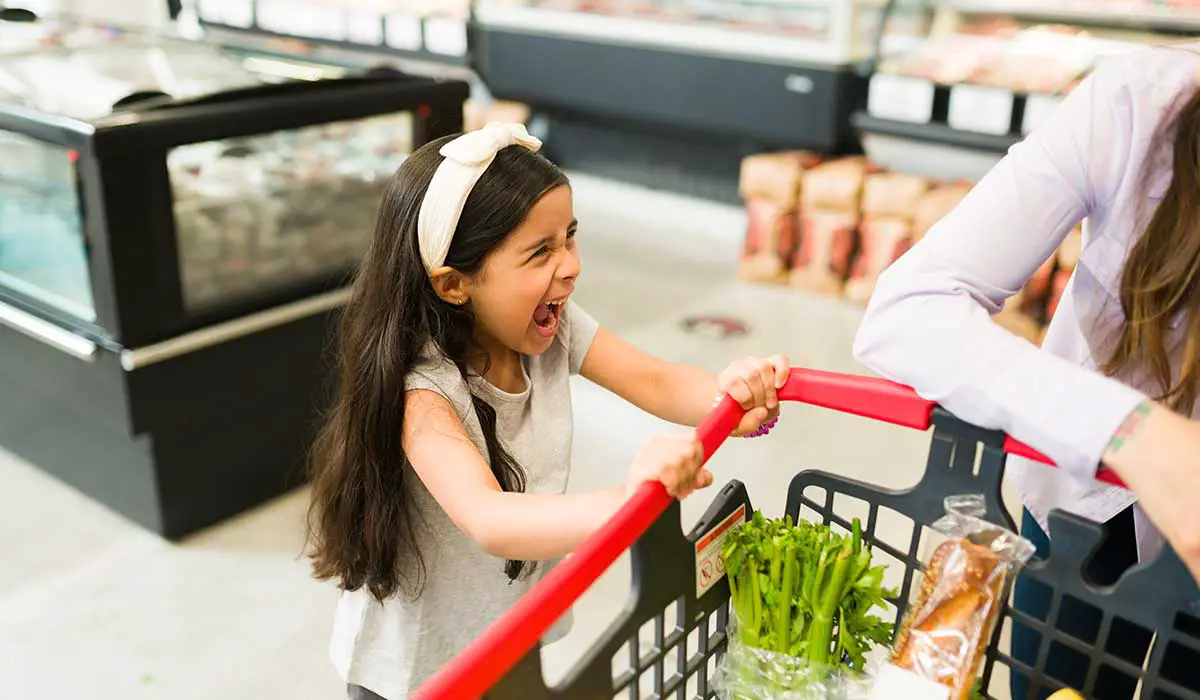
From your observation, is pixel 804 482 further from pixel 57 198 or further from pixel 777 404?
pixel 57 198

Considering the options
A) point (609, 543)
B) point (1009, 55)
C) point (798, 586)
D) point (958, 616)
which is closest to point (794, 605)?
point (798, 586)

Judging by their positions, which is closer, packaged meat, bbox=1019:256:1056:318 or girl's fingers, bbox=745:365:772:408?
girl's fingers, bbox=745:365:772:408

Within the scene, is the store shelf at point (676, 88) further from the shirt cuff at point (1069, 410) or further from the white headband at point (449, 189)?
the shirt cuff at point (1069, 410)

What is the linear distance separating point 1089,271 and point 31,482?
2660 mm

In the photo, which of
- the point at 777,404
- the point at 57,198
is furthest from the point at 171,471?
the point at 777,404

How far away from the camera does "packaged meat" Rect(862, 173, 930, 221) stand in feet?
12.4

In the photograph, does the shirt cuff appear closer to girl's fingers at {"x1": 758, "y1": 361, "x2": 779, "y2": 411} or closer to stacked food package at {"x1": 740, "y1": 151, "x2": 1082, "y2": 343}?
girl's fingers at {"x1": 758, "y1": 361, "x2": 779, "y2": 411}

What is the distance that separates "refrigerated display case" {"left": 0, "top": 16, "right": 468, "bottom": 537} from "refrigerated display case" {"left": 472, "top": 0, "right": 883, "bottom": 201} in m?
1.56

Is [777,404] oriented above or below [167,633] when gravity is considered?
above

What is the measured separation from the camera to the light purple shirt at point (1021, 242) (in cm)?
87

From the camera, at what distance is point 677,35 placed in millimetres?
4180

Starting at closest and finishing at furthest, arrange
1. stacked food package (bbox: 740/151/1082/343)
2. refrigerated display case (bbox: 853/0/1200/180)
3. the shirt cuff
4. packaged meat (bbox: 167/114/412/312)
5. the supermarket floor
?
the shirt cuff → the supermarket floor → packaged meat (bbox: 167/114/412/312) → refrigerated display case (bbox: 853/0/1200/180) → stacked food package (bbox: 740/151/1082/343)

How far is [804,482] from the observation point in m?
1.03

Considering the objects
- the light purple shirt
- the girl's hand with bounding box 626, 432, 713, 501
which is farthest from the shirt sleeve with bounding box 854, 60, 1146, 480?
the girl's hand with bounding box 626, 432, 713, 501
